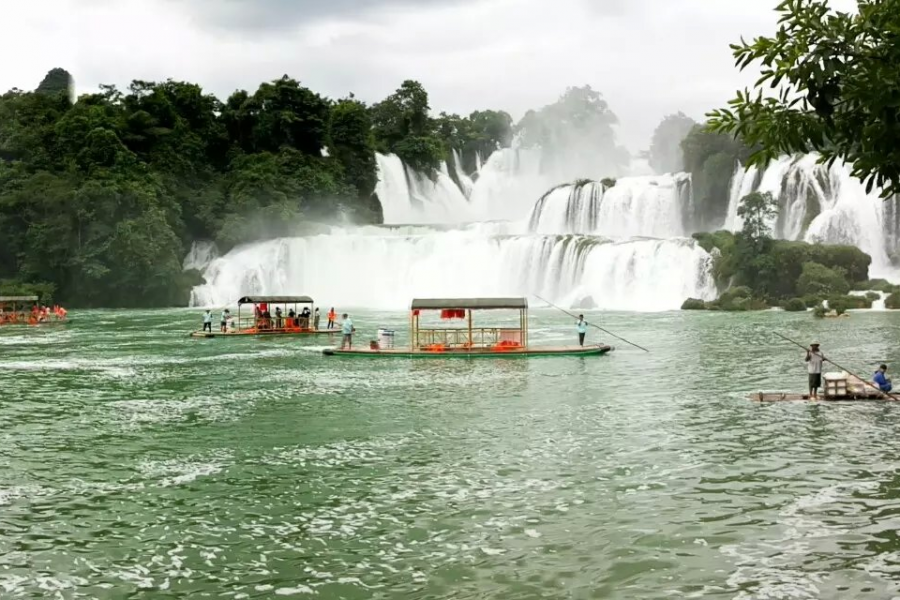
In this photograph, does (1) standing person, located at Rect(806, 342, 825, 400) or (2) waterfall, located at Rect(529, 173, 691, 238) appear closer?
(1) standing person, located at Rect(806, 342, 825, 400)

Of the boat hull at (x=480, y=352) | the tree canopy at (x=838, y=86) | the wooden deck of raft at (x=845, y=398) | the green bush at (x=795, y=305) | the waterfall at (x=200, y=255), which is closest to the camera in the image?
the tree canopy at (x=838, y=86)

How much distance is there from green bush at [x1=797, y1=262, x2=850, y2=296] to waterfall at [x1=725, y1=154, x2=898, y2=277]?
605 centimetres

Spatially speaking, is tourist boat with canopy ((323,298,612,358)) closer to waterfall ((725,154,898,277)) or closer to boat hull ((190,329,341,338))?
boat hull ((190,329,341,338))

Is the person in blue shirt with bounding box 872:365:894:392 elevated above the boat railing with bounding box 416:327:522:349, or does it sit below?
below

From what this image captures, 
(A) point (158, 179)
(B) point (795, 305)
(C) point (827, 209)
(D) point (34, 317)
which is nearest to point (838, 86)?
(B) point (795, 305)

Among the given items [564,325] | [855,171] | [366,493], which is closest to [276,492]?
[366,493]

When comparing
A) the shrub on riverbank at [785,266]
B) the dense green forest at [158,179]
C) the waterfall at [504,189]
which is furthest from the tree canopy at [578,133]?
the shrub on riverbank at [785,266]

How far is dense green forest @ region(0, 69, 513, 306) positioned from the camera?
56500 millimetres

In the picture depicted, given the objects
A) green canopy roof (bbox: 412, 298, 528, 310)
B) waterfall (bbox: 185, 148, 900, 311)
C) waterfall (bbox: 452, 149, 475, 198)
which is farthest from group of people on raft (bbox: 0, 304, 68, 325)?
waterfall (bbox: 452, 149, 475, 198)

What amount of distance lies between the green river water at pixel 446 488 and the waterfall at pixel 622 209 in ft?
135

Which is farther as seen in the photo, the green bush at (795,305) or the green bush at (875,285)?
the green bush at (875,285)

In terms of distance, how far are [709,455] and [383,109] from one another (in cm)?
7881

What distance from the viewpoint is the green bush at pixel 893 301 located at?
41531mm

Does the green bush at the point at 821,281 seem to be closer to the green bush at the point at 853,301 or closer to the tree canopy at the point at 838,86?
the green bush at the point at 853,301
